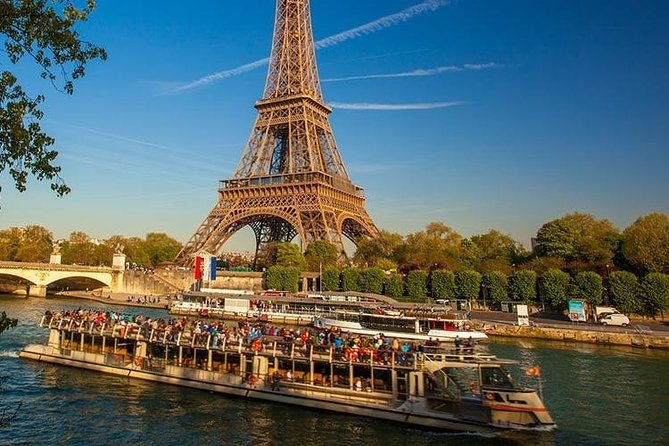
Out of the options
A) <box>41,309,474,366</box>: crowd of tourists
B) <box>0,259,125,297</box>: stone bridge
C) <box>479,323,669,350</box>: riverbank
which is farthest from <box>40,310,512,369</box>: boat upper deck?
<box>0,259,125,297</box>: stone bridge

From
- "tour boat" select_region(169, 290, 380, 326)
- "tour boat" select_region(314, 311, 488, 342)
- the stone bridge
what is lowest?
"tour boat" select_region(314, 311, 488, 342)

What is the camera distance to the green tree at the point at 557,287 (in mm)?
46281

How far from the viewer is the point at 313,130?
7156cm

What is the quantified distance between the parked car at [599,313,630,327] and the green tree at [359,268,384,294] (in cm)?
2262

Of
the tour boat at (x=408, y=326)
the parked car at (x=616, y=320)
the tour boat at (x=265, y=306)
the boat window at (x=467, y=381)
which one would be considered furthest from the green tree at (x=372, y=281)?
the boat window at (x=467, y=381)

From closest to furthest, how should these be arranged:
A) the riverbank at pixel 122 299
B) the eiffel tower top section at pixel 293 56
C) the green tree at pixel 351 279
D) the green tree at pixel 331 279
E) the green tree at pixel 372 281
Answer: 1. the green tree at pixel 372 281
2. the green tree at pixel 351 279
3. the green tree at pixel 331 279
4. the riverbank at pixel 122 299
5. the eiffel tower top section at pixel 293 56

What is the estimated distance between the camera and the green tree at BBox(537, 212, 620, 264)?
176 feet

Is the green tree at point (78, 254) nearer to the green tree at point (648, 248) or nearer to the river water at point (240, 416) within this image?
the river water at point (240, 416)

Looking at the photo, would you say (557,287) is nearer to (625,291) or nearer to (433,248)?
(625,291)

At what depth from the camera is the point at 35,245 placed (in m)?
91.3

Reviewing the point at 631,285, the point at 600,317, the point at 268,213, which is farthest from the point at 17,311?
the point at 631,285

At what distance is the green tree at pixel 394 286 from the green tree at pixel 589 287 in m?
17.5

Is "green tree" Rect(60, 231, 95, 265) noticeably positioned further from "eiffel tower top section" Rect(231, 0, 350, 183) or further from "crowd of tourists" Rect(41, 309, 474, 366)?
"crowd of tourists" Rect(41, 309, 474, 366)

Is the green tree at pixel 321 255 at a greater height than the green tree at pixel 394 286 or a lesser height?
greater
